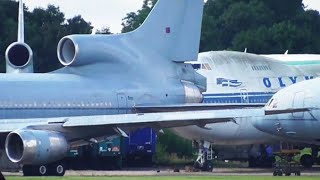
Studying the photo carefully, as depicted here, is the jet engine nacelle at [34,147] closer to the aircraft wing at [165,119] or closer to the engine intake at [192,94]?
the aircraft wing at [165,119]

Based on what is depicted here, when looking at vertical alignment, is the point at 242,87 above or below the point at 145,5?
below

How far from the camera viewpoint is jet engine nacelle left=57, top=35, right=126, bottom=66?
4922 centimetres

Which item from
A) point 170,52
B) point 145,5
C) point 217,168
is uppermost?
point 145,5

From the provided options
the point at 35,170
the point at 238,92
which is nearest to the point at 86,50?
the point at 35,170

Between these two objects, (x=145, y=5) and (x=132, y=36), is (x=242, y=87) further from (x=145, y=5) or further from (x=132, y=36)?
(x=145, y=5)

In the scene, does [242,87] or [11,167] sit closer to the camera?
[11,167]

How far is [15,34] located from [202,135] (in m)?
21.1

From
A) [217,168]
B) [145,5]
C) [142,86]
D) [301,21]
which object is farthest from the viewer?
[145,5]

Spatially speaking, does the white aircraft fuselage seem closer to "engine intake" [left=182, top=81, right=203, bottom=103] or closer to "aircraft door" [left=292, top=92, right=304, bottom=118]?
"engine intake" [left=182, top=81, right=203, bottom=103]

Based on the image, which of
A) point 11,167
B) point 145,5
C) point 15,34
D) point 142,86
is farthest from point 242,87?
point 145,5

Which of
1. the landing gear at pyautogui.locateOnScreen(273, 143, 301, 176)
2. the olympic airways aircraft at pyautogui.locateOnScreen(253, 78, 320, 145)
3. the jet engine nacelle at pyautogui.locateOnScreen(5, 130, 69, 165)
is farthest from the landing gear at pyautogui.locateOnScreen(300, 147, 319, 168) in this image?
the jet engine nacelle at pyautogui.locateOnScreen(5, 130, 69, 165)

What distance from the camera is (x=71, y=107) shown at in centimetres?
4834

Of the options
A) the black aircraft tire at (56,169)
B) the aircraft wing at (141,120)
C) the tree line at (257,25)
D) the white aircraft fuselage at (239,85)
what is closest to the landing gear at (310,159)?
the white aircraft fuselage at (239,85)

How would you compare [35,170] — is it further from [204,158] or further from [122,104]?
[204,158]
